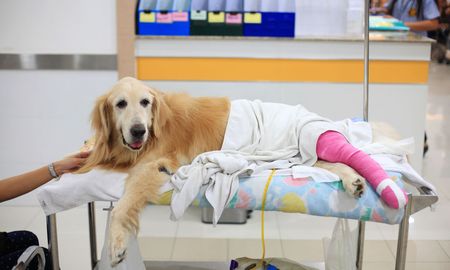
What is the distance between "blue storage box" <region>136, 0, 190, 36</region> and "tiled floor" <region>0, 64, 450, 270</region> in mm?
1023

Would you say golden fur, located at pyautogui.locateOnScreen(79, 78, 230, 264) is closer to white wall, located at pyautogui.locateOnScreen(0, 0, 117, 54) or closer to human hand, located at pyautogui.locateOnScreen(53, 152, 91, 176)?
human hand, located at pyautogui.locateOnScreen(53, 152, 91, 176)

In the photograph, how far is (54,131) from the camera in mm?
3477

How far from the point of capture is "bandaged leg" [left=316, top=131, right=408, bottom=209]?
1764 millimetres

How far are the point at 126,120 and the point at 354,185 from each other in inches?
30.4

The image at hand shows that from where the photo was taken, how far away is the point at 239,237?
315cm

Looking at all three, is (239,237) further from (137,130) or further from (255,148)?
(137,130)

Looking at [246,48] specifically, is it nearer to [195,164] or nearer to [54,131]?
[54,131]

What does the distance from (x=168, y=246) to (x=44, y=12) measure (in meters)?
1.50

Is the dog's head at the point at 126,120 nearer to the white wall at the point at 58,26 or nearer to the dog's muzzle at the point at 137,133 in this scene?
the dog's muzzle at the point at 137,133

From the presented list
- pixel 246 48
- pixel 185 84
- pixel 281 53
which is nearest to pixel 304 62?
pixel 281 53

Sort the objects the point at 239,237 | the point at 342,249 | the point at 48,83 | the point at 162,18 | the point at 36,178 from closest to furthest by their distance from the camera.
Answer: the point at 36,178, the point at 342,249, the point at 239,237, the point at 162,18, the point at 48,83

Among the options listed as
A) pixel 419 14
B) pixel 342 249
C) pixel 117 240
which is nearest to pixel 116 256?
pixel 117 240

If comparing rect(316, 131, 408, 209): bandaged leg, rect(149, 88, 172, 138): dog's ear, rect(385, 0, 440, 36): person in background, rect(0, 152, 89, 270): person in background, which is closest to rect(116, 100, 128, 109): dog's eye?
rect(149, 88, 172, 138): dog's ear

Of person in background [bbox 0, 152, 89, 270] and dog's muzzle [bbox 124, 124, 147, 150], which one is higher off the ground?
dog's muzzle [bbox 124, 124, 147, 150]
